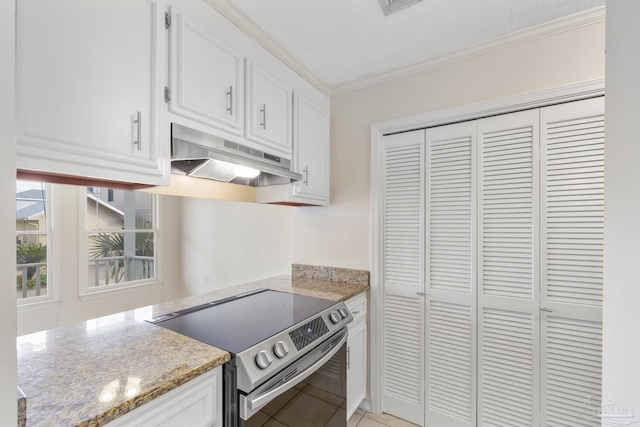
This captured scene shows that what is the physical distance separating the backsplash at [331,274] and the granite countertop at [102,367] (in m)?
1.23

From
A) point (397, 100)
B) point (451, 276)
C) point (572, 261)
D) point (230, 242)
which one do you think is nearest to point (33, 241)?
point (230, 242)

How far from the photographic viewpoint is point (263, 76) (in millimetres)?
1668

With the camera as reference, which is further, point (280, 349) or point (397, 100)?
point (397, 100)

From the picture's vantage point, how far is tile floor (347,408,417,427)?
6.35 ft

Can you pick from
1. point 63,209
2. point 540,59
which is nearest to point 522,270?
point 540,59

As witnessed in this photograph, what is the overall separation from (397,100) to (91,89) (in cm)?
181

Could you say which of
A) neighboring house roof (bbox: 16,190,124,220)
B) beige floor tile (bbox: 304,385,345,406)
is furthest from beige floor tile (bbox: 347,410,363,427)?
neighboring house roof (bbox: 16,190,124,220)

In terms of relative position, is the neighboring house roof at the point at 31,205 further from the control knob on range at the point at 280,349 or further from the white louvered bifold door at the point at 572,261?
the white louvered bifold door at the point at 572,261

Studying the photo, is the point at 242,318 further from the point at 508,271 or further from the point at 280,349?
the point at 508,271

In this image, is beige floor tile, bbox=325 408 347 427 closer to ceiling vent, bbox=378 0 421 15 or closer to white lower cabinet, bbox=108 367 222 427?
white lower cabinet, bbox=108 367 222 427

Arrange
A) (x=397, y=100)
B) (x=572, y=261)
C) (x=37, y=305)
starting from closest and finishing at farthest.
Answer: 1. (x=572, y=261)
2. (x=397, y=100)
3. (x=37, y=305)

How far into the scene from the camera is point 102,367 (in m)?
0.89

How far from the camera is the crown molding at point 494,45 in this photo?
1483 mm

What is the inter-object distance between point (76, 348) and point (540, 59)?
267 centimetres
